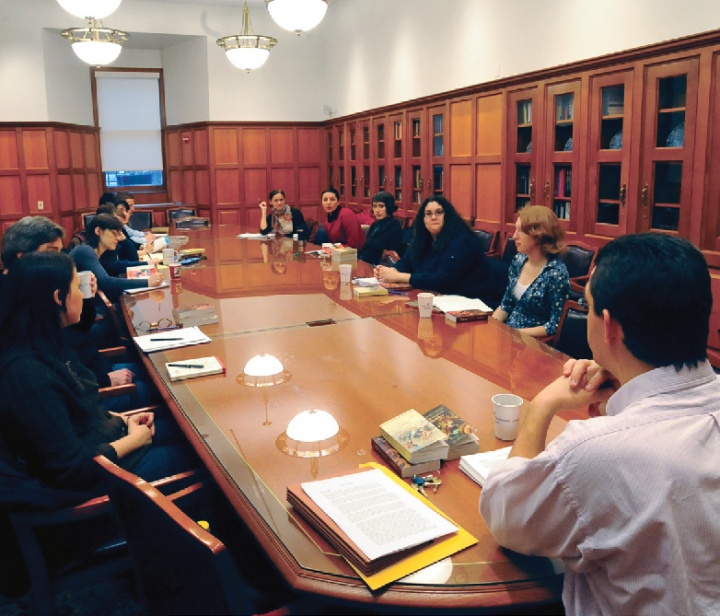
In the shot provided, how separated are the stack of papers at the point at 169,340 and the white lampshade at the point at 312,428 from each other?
3.89ft

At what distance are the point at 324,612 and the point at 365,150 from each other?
9318 mm

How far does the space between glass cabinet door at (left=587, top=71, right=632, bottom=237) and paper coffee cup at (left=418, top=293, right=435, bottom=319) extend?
2.54 m

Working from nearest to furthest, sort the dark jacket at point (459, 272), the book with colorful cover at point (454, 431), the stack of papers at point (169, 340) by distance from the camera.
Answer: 1. the book with colorful cover at point (454, 431)
2. the stack of papers at point (169, 340)
3. the dark jacket at point (459, 272)

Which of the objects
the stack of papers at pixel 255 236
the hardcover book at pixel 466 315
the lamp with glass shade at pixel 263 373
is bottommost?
the lamp with glass shade at pixel 263 373

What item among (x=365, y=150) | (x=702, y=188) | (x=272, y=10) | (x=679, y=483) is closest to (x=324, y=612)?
(x=679, y=483)

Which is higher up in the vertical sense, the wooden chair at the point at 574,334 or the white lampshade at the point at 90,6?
the white lampshade at the point at 90,6

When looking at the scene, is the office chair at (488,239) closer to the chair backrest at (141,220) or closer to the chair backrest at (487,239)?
the chair backrest at (487,239)

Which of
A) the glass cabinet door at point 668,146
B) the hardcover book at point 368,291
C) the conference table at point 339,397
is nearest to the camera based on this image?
the conference table at point 339,397

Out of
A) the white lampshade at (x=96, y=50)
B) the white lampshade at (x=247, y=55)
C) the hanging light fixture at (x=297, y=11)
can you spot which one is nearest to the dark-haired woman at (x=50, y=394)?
the hanging light fixture at (x=297, y=11)

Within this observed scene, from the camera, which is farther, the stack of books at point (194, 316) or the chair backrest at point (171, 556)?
the stack of books at point (194, 316)

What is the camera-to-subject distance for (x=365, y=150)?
33.6 ft

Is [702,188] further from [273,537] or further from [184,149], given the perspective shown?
[184,149]

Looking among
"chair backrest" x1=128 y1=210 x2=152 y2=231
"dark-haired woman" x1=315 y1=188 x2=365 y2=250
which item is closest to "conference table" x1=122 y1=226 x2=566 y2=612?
"dark-haired woman" x1=315 y1=188 x2=365 y2=250

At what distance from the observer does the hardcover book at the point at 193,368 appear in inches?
99.8
